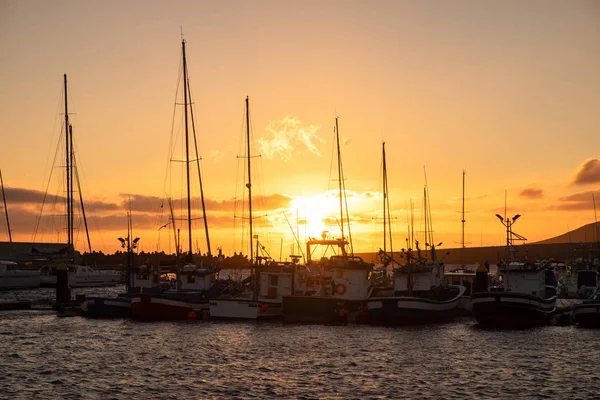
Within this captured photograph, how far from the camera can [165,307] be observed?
5859 cm

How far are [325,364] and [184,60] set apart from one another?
4022 centimetres

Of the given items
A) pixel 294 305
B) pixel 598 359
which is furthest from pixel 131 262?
pixel 598 359

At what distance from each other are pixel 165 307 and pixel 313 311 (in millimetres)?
12386

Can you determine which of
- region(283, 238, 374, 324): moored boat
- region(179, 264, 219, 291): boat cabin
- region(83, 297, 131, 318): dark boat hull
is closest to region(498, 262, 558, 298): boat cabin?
region(283, 238, 374, 324): moored boat

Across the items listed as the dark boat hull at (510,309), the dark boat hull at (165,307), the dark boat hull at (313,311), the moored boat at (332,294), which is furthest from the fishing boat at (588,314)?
the dark boat hull at (165,307)

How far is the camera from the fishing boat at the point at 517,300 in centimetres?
5234

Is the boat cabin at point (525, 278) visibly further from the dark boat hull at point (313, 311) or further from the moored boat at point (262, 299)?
the moored boat at point (262, 299)

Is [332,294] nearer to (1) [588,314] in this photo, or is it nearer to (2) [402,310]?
(2) [402,310]

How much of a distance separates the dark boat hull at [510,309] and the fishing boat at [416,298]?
3.94 m

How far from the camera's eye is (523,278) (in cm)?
5706

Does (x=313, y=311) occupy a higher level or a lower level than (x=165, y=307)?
lower

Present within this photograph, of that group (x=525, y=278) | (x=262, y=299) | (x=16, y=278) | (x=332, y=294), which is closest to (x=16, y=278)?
(x=16, y=278)

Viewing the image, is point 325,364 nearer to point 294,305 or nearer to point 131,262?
point 294,305

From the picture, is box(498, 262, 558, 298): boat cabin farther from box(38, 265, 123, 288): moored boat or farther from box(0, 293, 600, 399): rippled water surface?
box(38, 265, 123, 288): moored boat
